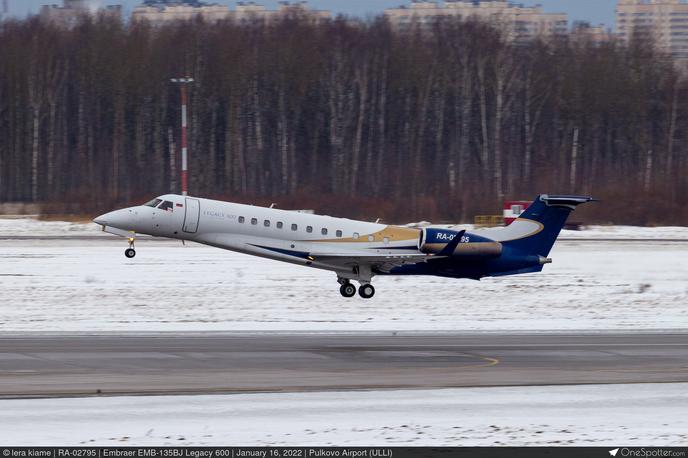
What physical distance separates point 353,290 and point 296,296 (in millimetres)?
1609

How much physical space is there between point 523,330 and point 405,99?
5001cm

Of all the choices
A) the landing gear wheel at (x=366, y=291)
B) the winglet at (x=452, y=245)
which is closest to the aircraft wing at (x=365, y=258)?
the winglet at (x=452, y=245)

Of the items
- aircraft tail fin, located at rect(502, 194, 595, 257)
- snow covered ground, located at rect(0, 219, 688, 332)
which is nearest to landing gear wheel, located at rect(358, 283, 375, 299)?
snow covered ground, located at rect(0, 219, 688, 332)

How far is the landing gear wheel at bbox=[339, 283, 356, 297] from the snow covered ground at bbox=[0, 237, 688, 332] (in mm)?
206

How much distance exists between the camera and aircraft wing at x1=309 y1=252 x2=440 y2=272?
29.3 m

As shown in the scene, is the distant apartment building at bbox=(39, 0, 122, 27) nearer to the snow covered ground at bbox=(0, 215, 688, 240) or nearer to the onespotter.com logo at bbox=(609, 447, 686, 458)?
the snow covered ground at bbox=(0, 215, 688, 240)

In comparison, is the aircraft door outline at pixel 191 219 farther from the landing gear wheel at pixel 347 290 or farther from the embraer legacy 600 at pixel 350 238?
the landing gear wheel at pixel 347 290

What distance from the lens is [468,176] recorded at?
71.0 metres

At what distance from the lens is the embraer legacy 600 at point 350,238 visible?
29250 millimetres

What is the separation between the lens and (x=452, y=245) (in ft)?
95.6

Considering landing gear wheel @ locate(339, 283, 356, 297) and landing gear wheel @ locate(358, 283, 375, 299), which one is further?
landing gear wheel @ locate(339, 283, 356, 297)

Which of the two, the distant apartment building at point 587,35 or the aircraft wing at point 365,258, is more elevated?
the distant apartment building at point 587,35

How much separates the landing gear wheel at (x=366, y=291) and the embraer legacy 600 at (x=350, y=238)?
1.1 inches

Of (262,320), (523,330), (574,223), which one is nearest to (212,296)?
(262,320)
